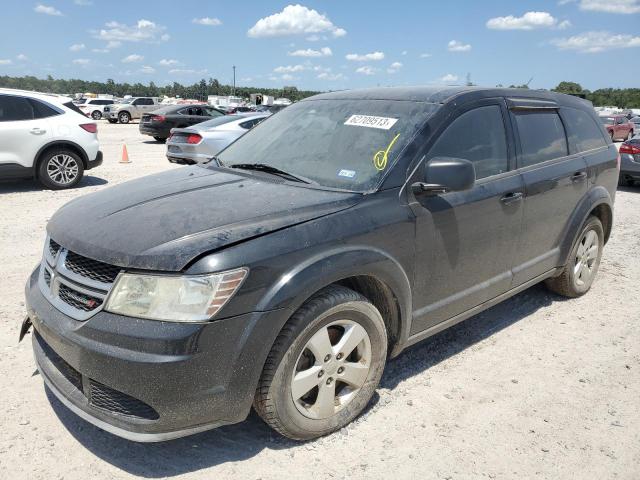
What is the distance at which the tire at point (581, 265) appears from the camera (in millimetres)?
4676

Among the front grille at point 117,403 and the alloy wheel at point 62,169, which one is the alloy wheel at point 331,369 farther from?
the alloy wheel at point 62,169

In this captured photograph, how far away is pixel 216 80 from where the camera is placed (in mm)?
114250

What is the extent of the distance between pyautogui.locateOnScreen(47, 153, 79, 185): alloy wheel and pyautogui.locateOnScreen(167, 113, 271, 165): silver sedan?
101 inches

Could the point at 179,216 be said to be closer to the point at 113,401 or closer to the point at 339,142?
the point at 113,401

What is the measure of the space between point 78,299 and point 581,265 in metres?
4.21

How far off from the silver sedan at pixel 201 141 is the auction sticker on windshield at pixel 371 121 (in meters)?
8.22

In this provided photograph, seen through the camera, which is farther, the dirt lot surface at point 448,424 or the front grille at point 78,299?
the dirt lot surface at point 448,424

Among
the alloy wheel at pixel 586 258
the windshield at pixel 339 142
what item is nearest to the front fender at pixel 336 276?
the windshield at pixel 339 142

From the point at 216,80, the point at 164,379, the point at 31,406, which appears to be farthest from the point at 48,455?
the point at 216,80

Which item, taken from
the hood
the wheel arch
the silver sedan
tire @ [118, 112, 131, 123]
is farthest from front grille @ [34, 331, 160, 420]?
tire @ [118, 112, 131, 123]

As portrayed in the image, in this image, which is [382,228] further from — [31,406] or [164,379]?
[31,406]

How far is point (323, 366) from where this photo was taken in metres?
2.69

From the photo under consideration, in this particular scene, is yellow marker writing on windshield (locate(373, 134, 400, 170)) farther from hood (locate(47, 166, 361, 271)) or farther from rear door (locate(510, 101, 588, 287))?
rear door (locate(510, 101, 588, 287))

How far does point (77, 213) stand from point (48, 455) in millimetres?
1243
